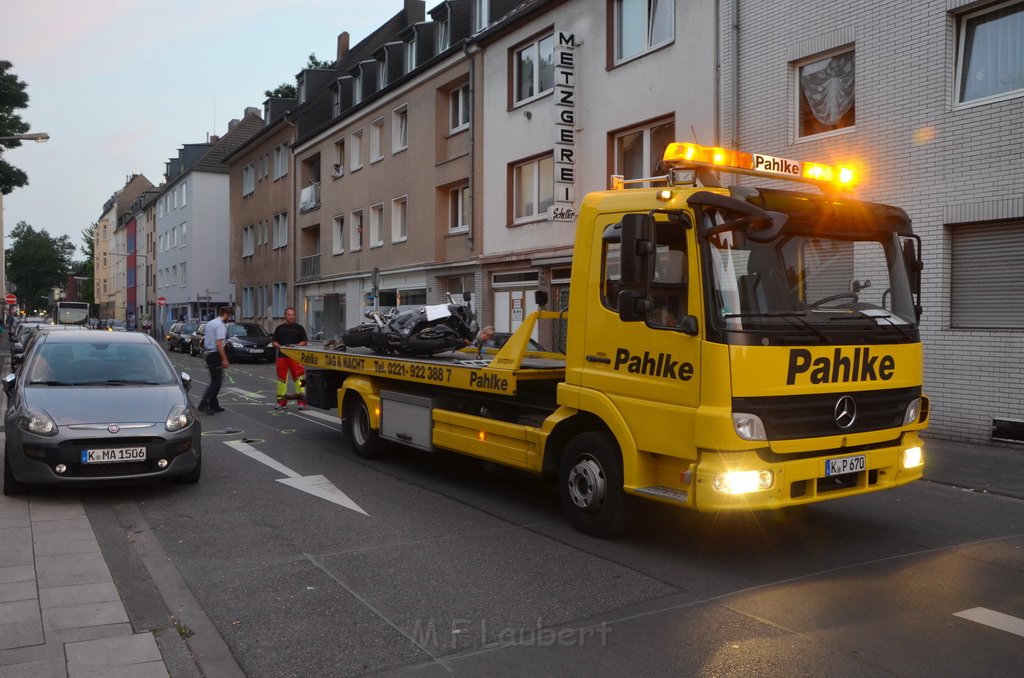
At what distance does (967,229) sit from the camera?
38.1 ft

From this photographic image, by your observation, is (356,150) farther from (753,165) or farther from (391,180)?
(753,165)

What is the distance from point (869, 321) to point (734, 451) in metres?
1.48

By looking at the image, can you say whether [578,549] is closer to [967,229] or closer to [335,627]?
[335,627]

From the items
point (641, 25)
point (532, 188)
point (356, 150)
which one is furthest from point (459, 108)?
point (641, 25)

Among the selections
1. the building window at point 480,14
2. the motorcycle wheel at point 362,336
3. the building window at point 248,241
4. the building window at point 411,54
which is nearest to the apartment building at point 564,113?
the building window at point 480,14

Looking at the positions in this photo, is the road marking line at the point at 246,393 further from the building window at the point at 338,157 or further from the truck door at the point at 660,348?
the building window at the point at 338,157

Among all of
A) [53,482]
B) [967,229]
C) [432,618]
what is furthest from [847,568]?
[967,229]

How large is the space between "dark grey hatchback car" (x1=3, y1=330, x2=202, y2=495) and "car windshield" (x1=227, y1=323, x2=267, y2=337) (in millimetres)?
21014

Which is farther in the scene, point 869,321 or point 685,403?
A: point 869,321

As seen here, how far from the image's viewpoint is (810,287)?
5.86 metres

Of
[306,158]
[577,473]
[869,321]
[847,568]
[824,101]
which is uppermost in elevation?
[306,158]

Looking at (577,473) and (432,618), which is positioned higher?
(577,473)

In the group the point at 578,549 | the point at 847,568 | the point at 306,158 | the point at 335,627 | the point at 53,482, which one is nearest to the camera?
the point at 335,627

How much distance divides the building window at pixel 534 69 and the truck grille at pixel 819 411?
597 inches
